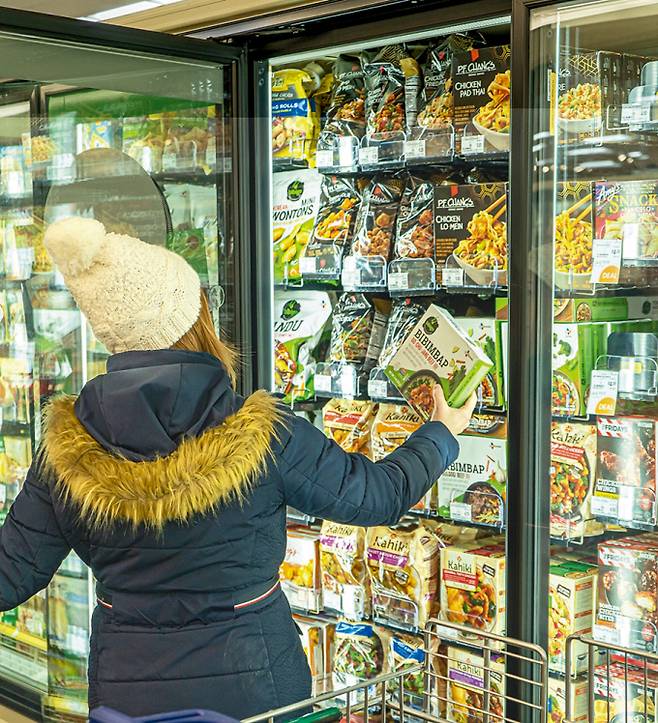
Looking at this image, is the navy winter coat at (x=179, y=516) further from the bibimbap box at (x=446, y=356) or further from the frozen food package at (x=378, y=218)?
the frozen food package at (x=378, y=218)

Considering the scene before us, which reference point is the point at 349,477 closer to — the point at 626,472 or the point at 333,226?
the point at 626,472

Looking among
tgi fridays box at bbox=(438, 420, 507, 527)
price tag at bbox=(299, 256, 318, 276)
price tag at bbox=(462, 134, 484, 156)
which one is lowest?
tgi fridays box at bbox=(438, 420, 507, 527)

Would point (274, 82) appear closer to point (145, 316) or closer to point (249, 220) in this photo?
point (249, 220)

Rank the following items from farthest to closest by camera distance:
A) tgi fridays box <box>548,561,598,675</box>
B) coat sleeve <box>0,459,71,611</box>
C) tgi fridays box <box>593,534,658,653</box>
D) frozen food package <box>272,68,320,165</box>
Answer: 1. frozen food package <box>272,68,320,165</box>
2. tgi fridays box <box>548,561,598,675</box>
3. tgi fridays box <box>593,534,658,653</box>
4. coat sleeve <box>0,459,71,611</box>

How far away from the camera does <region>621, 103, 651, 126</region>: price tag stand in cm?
216

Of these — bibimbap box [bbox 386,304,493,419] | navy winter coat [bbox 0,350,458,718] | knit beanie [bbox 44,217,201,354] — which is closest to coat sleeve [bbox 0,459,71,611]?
navy winter coat [bbox 0,350,458,718]

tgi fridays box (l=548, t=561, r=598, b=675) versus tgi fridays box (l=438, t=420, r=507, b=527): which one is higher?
tgi fridays box (l=438, t=420, r=507, b=527)

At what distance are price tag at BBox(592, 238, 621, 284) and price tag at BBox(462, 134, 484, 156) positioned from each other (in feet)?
1.39

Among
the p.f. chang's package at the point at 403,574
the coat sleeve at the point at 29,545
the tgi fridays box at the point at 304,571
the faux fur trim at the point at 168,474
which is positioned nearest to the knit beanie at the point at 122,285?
the faux fur trim at the point at 168,474

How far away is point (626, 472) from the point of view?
7.53 ft

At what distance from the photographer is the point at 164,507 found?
163 cm

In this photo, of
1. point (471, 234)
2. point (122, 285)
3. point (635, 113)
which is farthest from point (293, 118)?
point (122, 285)

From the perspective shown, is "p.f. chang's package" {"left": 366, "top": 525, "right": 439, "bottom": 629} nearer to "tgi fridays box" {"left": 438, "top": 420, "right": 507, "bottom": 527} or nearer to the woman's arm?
"tgi fridays box" {"left": 438, "top": 420, "right": 507, "bottom": 527}

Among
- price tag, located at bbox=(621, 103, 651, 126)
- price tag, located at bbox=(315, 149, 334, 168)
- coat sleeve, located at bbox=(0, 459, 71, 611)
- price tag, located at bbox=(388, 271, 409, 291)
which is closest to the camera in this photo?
coat sleeve, located at bbox=(0, 459, 71, 611)
